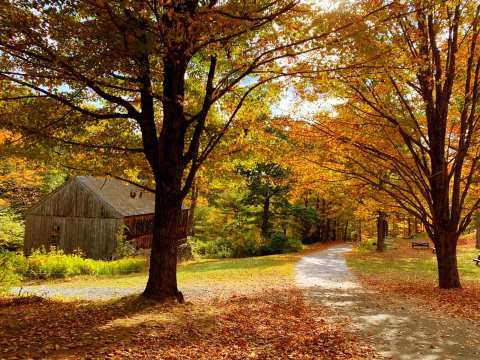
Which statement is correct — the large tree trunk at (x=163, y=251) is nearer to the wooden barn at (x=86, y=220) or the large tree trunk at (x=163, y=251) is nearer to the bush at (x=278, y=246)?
the wooden barn at (x=86, y=220)

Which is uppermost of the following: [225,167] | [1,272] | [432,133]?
[432,133]

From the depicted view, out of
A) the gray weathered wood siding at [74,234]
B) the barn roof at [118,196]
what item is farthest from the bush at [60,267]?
the barn roof at [118,196]

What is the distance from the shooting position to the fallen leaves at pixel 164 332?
533 centimetres

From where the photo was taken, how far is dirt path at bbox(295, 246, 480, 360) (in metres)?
6.18

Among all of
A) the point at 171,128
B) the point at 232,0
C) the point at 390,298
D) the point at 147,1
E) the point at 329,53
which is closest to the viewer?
the point at 147,1

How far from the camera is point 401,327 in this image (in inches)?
296

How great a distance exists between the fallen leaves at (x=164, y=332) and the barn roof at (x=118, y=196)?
19.7m

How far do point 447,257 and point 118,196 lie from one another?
2495 centimetres

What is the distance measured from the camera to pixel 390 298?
10.7 meters

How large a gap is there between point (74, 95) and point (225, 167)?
14.5 feet

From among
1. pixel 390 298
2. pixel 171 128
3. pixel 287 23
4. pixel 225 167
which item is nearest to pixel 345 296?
pixel 390 298

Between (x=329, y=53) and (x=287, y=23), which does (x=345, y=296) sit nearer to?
(x=329, y=53)

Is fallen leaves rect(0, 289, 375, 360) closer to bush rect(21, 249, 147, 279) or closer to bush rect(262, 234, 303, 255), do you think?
bush rect(21, 249, 147, 279)

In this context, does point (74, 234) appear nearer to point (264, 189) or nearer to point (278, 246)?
point (264, 189)
